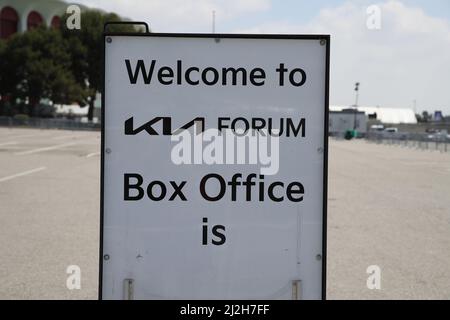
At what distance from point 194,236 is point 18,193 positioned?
10442 millimetres

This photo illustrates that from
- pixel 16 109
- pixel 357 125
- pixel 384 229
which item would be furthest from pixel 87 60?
pixel 384 229

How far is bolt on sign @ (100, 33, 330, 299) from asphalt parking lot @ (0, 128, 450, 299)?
109 inches

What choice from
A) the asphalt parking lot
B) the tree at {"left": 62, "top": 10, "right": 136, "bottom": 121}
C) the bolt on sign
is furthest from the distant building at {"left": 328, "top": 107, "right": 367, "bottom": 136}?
the bolt on sign

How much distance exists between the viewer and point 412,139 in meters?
47.7

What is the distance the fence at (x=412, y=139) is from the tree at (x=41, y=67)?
3306cm

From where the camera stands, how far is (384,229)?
895 cm

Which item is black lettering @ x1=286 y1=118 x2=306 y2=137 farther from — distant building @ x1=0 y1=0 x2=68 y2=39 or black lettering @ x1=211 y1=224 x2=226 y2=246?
distant building @ x1=0 y1=0 x2=68 y2=39

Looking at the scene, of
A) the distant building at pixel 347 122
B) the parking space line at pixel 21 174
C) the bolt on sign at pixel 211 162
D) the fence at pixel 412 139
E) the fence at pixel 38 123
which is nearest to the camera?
the bolt on sign at pixel 211 162

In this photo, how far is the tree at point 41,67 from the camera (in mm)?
63719

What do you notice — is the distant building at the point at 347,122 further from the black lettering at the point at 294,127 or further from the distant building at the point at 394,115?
the black lettering at the point at 294,127

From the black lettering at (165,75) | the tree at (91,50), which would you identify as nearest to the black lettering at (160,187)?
the black lettering at (165,75)

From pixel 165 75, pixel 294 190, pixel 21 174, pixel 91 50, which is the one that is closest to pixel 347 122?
pixel 91 50

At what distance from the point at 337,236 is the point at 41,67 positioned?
197 feet
